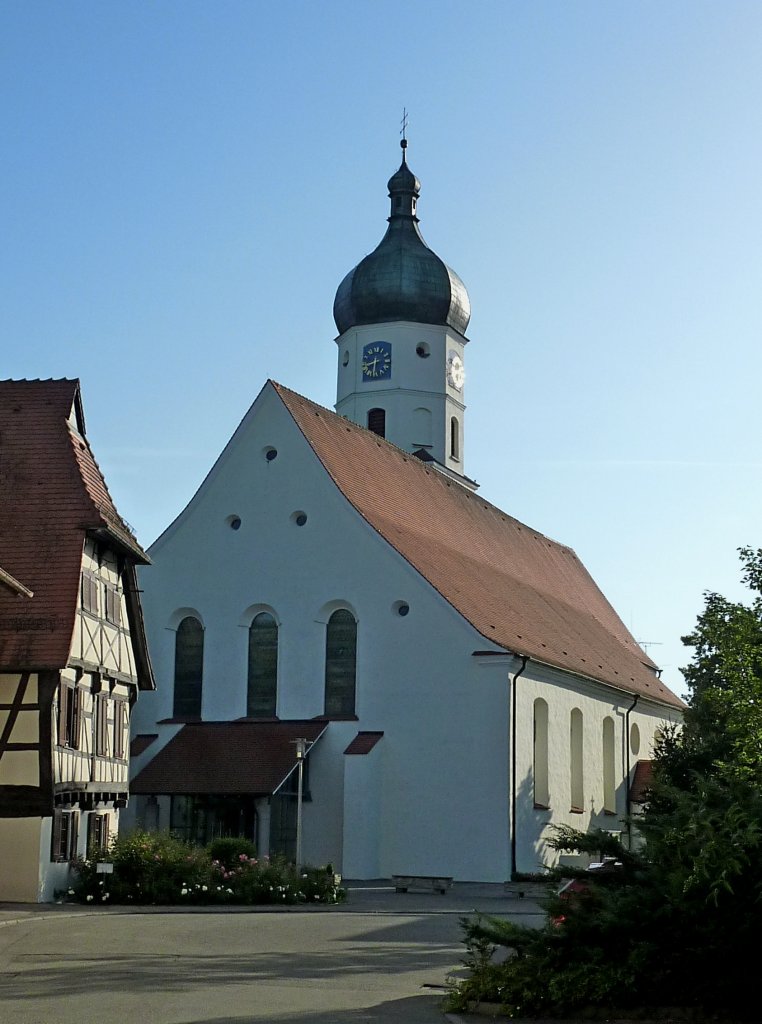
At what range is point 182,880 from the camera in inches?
995

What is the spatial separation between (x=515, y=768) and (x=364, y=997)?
21706 millimetres

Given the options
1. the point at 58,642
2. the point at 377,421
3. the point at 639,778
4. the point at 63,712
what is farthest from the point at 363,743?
the point at 377,421

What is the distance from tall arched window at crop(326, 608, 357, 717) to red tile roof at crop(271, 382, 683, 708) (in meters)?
2.40

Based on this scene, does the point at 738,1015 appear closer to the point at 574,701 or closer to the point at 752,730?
the point at 752,730

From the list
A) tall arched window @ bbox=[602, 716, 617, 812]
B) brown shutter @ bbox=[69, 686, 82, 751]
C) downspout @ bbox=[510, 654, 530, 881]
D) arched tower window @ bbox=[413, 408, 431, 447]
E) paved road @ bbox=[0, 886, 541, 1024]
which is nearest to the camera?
paved road @ bbox=[0, 886, 541, 1024]

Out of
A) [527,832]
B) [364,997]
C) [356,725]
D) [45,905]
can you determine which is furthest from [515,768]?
[364,997]

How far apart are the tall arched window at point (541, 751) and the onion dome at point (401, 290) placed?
22.2m

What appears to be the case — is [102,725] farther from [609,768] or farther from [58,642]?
[609,768]

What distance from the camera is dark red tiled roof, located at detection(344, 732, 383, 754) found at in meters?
34.3

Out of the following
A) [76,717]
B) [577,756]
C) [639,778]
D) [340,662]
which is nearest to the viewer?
[76,717]

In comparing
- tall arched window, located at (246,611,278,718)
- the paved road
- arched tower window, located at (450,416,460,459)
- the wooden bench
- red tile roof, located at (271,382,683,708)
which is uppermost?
arched tower window, located at (450,416,460,459)

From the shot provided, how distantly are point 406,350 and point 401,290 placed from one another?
93.8 inches

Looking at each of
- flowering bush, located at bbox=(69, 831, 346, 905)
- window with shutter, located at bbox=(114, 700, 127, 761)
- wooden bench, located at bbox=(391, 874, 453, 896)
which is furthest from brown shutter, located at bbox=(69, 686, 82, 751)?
wooden bench, located at bbox=(391, 874, 453, 896)

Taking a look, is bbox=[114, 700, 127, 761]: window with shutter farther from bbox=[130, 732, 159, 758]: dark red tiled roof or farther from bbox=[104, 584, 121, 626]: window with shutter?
bbox=[130, 732, 159, 758]: dark red tiled roof
